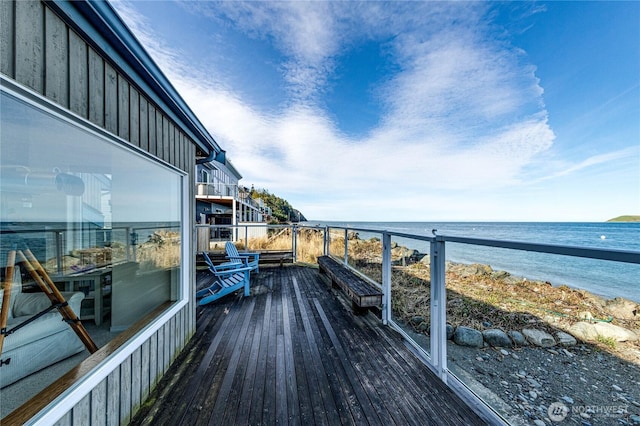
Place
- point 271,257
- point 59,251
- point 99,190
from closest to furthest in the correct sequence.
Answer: point 59,251 < point 99,190 < point 271,257

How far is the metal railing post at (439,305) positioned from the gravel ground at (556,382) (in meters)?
0.50

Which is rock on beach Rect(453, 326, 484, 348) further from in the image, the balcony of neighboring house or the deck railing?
the balcony of neighboring house

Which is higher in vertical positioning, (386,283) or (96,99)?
(96,99)

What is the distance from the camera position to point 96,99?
50.2 inches

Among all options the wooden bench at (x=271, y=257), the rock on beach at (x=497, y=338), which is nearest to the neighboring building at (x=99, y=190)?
the wooden bench at (x=271, y=257)

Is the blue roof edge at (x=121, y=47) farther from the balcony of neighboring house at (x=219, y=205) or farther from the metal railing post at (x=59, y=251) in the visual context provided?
the balcony of neighboring house at (x=219, y=205)

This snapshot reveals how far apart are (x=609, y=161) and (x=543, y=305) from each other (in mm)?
25201

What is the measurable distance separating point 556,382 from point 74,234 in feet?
14.2

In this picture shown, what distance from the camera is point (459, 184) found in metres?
21.2

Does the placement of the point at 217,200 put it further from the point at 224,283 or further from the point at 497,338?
the point at 497,338

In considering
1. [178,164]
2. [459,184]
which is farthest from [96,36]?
[459,184]

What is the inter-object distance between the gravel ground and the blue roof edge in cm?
342

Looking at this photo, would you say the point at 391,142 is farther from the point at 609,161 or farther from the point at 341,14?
the point at 609,161

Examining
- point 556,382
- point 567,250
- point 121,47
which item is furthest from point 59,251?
point 556,382
